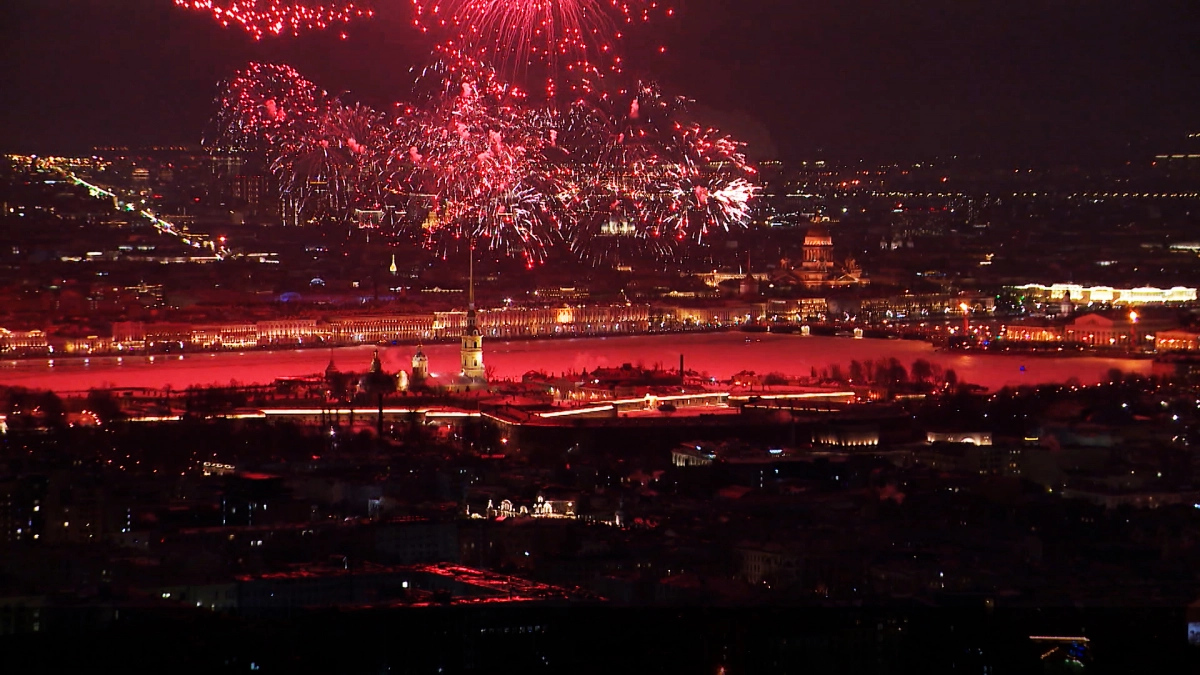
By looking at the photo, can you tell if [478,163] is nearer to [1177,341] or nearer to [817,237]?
[1177,341]

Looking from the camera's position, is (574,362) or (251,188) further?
(251,188)

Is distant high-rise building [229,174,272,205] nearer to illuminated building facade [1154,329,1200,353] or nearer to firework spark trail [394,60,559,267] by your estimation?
firework spark trail [394,60,559,267]

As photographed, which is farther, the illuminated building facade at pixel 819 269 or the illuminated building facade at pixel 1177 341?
the illuminated building facade at pixel 819 269

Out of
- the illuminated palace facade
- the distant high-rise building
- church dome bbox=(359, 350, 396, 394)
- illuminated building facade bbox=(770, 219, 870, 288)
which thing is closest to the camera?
church dome bbox=(359, 350, 396, 394)

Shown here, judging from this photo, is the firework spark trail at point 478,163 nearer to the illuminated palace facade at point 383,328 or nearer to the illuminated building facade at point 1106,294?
the illuminated palace facade at point 383,328

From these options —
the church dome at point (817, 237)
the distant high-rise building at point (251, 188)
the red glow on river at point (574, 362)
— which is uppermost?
the distant high-rise building at point (251, 188)

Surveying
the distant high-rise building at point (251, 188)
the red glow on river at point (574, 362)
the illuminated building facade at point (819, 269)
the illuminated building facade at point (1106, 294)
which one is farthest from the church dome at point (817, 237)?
Answer: the distant high-rise building at point (251, 188)

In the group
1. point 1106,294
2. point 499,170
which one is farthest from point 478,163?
point 1106,294

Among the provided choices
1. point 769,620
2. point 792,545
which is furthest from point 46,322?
point 769,620

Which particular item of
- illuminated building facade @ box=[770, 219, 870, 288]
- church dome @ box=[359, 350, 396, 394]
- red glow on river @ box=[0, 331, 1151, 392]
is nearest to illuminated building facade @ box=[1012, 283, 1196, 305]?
illuminated building facade @ box=[770, 219, 870, 288]
